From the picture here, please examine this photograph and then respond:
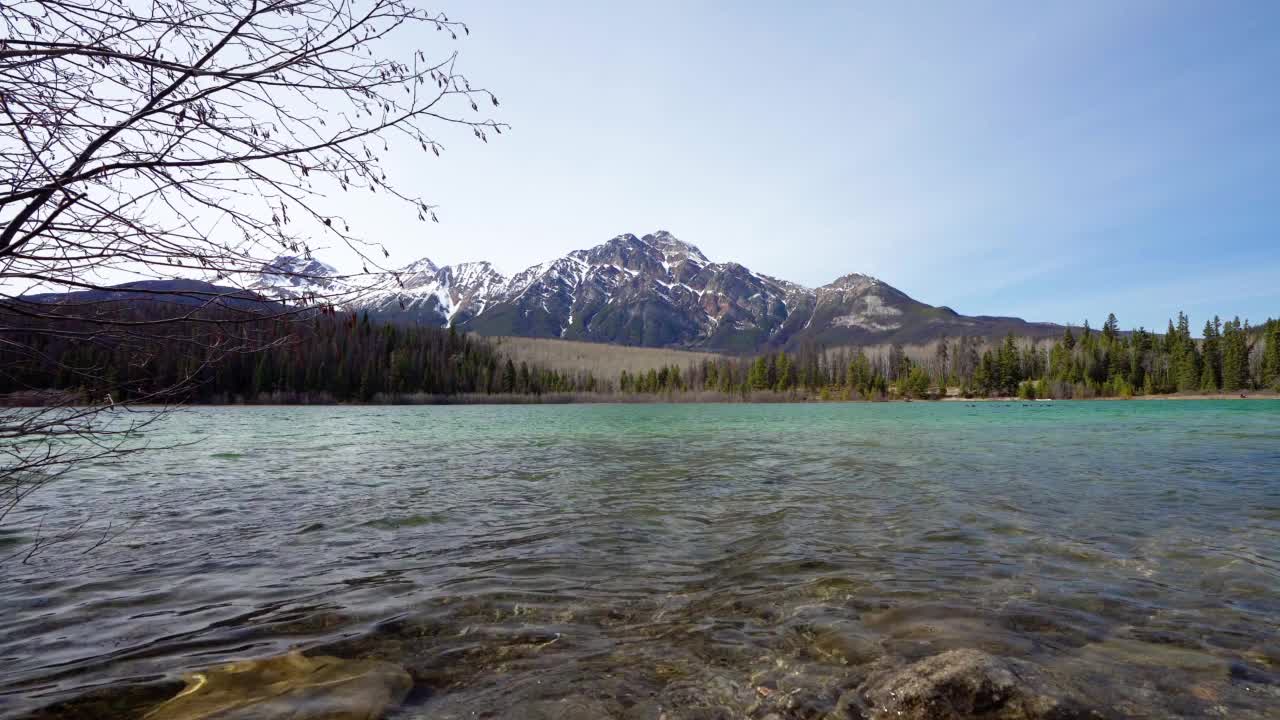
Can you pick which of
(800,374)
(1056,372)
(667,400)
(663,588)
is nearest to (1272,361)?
(1056,372)

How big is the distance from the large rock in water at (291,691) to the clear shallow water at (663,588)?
0.85 ft

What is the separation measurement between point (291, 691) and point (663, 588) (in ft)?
12.8

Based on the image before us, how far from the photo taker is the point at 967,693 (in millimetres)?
4164

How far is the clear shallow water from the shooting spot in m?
4.84

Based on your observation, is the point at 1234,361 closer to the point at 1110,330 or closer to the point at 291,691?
the point at 1110,330

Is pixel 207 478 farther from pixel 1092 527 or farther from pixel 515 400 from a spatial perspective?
pixel 515 400

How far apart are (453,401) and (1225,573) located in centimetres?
15525

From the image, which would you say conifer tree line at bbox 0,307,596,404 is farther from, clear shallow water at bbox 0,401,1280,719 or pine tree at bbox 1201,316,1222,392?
pine tree at bbox 1201,316,1222,392

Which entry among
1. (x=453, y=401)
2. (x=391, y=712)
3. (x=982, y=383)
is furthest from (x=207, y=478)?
(x=982, y=383)

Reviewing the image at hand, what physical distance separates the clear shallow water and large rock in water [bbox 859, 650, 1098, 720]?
335 mm

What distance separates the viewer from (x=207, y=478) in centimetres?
1717

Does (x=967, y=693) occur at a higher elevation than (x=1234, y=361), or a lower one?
lower

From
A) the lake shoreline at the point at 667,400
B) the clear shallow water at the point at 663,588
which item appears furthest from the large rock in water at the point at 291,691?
the lake shoreline at the point at 667,400

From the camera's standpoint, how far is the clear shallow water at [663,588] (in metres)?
4.84
